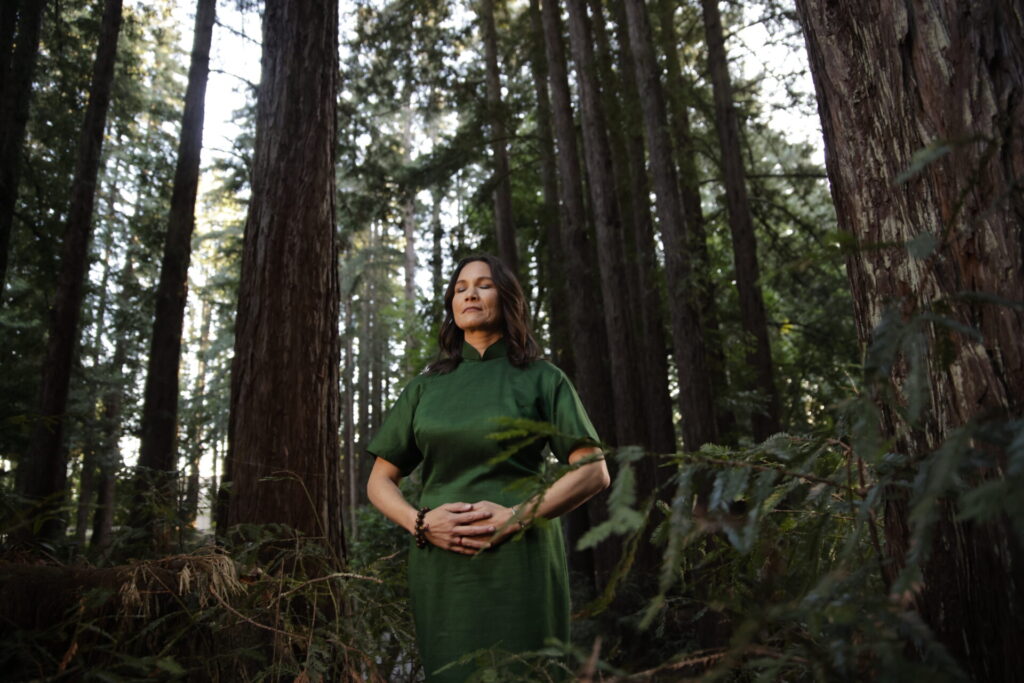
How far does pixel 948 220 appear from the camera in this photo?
4.31 feet

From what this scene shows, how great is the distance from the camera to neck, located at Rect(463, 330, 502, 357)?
3.03 m

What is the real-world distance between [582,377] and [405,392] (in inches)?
377

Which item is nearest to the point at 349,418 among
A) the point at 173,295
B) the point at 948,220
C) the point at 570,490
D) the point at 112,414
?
the point at 112,414

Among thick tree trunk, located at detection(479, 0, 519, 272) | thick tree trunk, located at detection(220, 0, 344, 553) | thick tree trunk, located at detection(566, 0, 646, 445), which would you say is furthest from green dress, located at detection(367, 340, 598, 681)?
thick tree trunk, located at detection(479, 0, 519, 272)

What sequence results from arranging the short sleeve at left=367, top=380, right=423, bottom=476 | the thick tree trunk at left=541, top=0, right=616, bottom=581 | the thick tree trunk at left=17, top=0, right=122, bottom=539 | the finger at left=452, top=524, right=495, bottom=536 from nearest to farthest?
1. the finger at left=452, top=524, right=495, bottom=536
2. the short sleeve at left=367, top=380, right=423, bottom=476
3. the thick tree trunk at left=17, top=0, right=122, bottom=539
4. the thick tree trunk at left=541, top=0, right=616, bottom=581

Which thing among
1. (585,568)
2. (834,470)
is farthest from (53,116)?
(834,470)

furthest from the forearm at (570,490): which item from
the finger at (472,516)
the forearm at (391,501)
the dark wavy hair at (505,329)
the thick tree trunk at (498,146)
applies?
the thick tree trunk at (498,146)

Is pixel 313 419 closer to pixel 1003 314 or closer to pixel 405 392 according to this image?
pixel 405 392

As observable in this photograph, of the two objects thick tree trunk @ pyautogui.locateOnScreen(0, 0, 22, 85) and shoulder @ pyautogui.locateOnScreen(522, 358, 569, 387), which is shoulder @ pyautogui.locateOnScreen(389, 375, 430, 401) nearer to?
shoulder @ pyautogui.locateOnScreen(522, 358, 569, 387)

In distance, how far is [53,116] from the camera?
543 inches

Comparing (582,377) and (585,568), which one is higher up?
(582,377)

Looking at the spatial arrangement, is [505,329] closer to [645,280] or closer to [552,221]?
[645,280]

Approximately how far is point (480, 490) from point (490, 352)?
605 mm

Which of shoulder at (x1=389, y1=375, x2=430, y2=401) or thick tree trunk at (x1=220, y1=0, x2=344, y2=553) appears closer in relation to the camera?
shoulder at (x1=389, y1=375, x2=430, y2=401)
